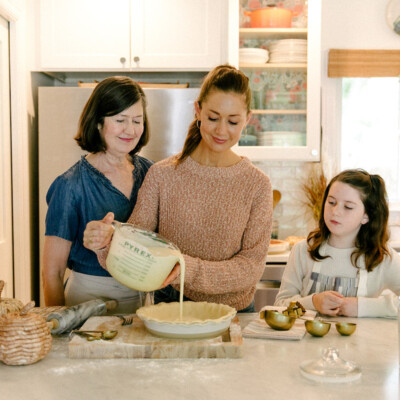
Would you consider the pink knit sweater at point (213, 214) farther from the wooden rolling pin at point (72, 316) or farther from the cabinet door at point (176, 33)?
the cabinet door at point (176, 33)

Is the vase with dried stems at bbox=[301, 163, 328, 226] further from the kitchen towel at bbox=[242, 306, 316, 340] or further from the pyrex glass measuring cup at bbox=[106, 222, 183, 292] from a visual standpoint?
the pyrex glass measuring cup at bbox=[106, 222, 183, 292]

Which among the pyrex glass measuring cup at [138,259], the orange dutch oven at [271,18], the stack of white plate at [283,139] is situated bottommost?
the pyrex glass measuring cup at [138,259]

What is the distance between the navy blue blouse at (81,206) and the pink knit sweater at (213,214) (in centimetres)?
13

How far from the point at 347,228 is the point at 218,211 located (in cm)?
51

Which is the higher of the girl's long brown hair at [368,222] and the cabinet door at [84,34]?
the cabinet door at [84,34]

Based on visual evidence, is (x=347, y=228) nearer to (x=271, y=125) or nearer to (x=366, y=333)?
(x=366, y=333)

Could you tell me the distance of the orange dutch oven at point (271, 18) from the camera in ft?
9.98

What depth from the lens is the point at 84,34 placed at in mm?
2967

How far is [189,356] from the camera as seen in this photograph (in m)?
1.15

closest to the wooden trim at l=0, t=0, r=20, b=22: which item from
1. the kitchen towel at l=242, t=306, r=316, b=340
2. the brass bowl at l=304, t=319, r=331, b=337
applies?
the kitchen towel at l=242, t=306, r=316, b=340

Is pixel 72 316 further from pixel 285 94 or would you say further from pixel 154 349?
pixel 285 94

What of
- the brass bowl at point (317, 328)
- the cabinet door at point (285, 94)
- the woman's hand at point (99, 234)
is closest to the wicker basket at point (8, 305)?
the woman's hand at point (99, 234)

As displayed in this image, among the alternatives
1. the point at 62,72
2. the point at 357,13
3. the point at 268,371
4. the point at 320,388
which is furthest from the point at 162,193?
the point at 357,13

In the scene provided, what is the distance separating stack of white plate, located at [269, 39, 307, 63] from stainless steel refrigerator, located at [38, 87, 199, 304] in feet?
1.89
